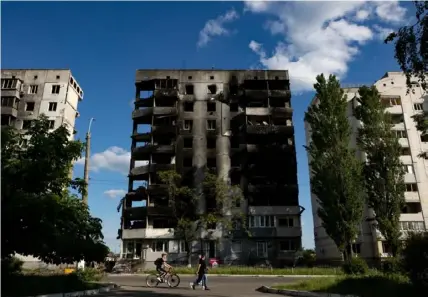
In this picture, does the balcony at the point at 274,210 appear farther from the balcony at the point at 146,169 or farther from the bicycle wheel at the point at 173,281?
the bicycle wheel at the point at 173,281

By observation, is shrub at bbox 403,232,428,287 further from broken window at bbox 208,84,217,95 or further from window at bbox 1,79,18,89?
window at bbox 1,79,18,89

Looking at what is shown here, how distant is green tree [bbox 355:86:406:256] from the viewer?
39469 millimetres

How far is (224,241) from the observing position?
47969 millimetres

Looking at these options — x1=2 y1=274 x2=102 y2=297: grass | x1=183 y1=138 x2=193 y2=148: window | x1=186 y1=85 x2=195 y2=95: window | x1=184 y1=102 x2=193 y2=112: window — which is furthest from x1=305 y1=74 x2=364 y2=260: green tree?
x1=2 y1=274 x2=102 y2=297: grass

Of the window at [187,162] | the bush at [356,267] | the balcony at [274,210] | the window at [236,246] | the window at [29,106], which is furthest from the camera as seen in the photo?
the window at [29,106]

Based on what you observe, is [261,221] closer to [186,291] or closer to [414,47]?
[186,291]

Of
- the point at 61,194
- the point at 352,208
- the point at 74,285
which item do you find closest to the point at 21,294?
the point at 74,285

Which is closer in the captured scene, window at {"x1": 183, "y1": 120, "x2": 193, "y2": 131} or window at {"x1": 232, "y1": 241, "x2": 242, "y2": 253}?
window at {"x1": 232, "y1": 241, "x2": 242, "y2": 253}

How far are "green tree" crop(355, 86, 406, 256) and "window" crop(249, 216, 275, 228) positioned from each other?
1220 cm

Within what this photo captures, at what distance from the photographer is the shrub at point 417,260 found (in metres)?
11.8

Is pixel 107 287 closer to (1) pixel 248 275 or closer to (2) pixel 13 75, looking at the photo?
(1) pixel 248 275

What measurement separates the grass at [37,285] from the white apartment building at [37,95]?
39.1 metres

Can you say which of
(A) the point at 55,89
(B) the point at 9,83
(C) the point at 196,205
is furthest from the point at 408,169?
(B) the point at 9,83

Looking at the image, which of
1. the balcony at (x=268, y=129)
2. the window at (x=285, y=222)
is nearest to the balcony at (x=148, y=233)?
the window at (x=285, y=222)
